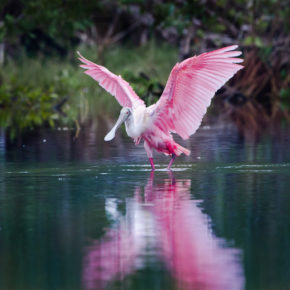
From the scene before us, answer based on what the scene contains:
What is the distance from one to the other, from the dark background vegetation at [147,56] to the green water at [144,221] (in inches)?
375

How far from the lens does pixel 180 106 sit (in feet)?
38.0

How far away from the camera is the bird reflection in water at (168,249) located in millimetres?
5922

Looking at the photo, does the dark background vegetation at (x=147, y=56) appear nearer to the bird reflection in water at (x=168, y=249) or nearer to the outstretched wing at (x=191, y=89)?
the outstretched wing at (x=191, y=89)

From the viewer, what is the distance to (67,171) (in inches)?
442

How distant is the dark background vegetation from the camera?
2286 centimetres

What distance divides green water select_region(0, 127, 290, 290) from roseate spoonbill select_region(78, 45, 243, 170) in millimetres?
342

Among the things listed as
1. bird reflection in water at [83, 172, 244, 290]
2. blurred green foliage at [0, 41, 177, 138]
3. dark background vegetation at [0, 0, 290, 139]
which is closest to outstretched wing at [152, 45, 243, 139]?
bird reflection in water at [83, 172, 244, 290]

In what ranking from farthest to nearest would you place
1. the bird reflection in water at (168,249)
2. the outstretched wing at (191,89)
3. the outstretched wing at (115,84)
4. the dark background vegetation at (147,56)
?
the dark background vegetation at (147,56) < the outstretched wing at (115,84) < the outstretched wing at (191,89) < the bird reflection in water at (168,249)

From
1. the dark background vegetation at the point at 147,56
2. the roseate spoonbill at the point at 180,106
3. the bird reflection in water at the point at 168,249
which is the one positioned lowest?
the bird reflection in water at the point at 168,249

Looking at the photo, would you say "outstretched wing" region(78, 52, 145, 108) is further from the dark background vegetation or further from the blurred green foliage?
the dark background vegetation

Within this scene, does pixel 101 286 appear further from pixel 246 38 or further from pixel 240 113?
pixel 246 38

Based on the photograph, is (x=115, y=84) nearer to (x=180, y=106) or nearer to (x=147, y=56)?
(x=180, y=106)

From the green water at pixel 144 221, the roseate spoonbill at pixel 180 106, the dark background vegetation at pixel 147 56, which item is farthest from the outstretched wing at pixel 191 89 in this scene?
the dark background vegetation at pixel 147 56

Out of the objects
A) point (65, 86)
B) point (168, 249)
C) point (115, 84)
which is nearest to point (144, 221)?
point (168, 249)
